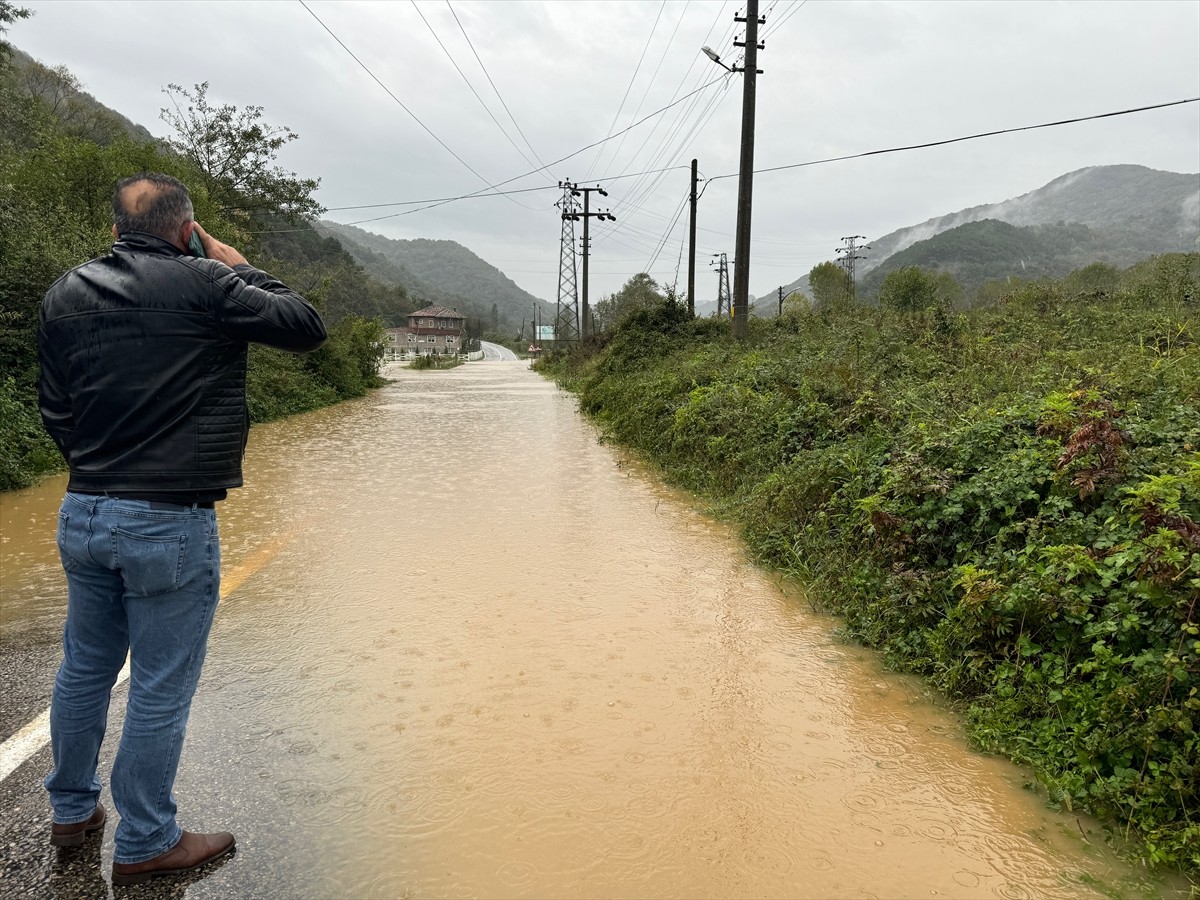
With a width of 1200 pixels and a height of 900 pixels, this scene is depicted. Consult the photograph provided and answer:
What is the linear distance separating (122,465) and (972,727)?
347 centimetres

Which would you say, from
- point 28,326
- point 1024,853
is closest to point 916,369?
point 1024,853

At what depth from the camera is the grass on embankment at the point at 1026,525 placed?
9.19 feet

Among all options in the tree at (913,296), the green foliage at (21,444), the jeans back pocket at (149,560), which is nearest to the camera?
the jeans back pocket at (149,560)

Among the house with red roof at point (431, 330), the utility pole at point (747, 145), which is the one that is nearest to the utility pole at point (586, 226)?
the utility pole at point (747, 145)

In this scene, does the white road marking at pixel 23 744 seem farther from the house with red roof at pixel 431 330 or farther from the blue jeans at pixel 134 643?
the house with red roof at pixel 431 330

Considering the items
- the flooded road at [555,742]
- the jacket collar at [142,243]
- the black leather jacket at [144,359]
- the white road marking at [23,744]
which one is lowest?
the flooded road at [555,742]

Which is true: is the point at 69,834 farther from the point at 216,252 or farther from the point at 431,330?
the point at 431,330

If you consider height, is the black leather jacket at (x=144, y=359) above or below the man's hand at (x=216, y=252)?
below

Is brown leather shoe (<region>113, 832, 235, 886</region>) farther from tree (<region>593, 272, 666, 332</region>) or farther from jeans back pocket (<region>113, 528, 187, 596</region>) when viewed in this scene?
tree (<region>593, 272, 666, 332</region>)

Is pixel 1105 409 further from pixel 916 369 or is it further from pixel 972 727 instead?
pixel 916 369

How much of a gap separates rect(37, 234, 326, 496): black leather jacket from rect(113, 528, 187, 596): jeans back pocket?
140 mm

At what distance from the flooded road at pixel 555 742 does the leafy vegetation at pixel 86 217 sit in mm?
5022

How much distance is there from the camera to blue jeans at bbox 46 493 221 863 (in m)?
2.11

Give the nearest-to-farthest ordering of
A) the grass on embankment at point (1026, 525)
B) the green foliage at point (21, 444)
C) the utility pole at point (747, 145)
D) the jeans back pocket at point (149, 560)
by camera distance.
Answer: the jeans back pocket at point (149, 560), the grass on embankment at point (1026, 525), the green foliage at point (21, 444), the utility pole at point (747, 145)
